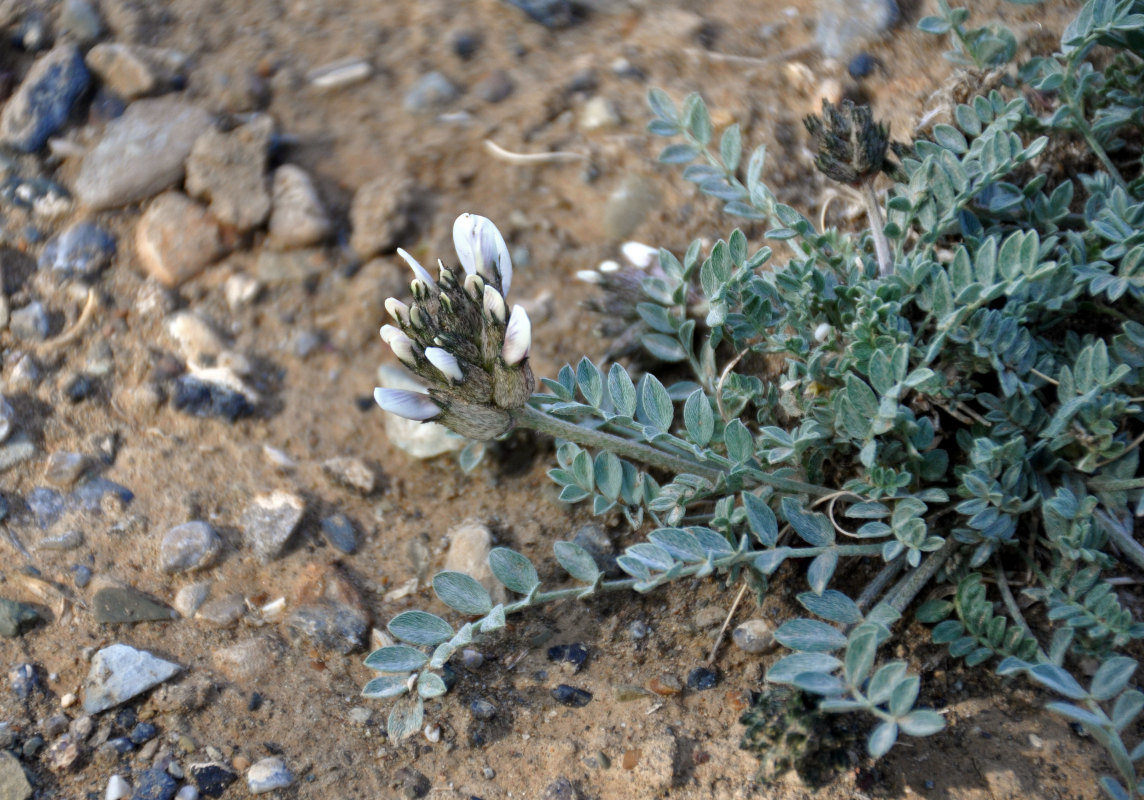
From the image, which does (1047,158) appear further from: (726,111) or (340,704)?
(340,704)

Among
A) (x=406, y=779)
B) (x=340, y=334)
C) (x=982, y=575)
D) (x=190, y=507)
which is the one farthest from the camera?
(x=340, y=334)

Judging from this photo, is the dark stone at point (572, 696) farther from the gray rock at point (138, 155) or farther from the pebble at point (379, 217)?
the gray rock at point (138, 155)

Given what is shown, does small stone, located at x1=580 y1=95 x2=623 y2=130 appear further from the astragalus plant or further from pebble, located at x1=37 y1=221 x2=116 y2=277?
pebble, located at x1=37 y1=221 x2=116 y2=277

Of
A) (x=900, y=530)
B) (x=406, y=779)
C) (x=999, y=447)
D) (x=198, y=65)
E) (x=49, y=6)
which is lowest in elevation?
(x=406, y=779)

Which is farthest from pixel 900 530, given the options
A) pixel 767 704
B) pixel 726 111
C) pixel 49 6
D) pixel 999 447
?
pixel 49 6

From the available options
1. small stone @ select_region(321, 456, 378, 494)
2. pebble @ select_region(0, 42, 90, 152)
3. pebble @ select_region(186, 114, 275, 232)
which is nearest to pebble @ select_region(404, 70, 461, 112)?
pebble @ select_region(186, 114, 275, 232)

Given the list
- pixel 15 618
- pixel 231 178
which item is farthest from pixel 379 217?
pixel 15 618
